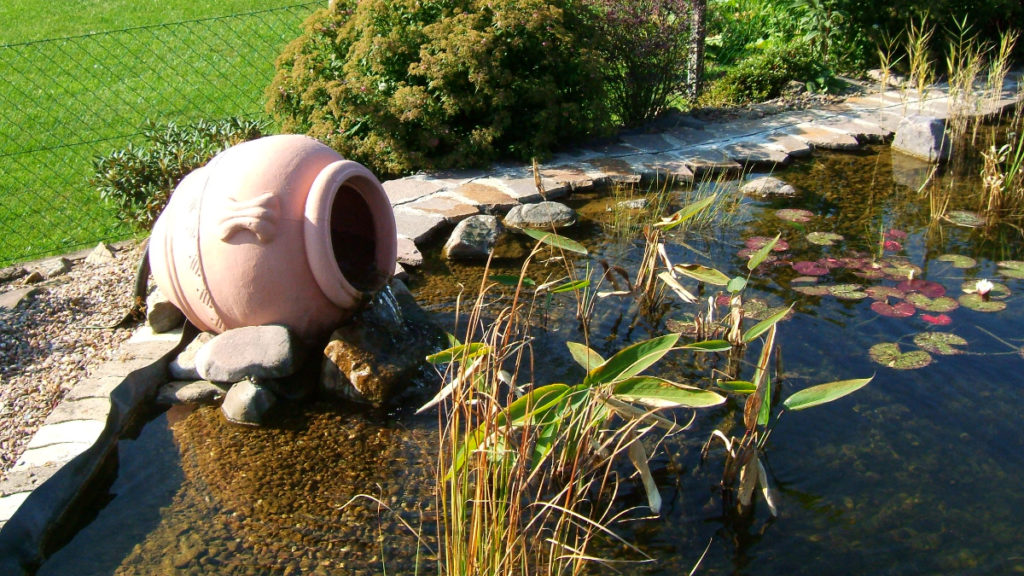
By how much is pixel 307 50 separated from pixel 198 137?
1.15 metres

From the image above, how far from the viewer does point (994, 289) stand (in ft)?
14.0

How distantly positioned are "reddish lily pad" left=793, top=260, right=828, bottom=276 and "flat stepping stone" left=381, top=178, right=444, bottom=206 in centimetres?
219

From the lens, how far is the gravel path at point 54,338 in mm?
3395

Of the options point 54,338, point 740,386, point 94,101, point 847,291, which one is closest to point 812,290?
point 847,291

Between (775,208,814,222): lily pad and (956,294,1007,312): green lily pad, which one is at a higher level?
(775,208,814,222): lily pad

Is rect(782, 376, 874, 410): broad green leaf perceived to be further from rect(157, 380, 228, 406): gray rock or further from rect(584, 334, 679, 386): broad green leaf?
rect(157, 380, 228, 406): gray rock

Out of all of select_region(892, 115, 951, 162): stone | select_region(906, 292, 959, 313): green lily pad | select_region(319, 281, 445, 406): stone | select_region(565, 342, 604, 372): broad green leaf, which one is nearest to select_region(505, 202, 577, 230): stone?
select_region(319, 281, 445, 406): stone

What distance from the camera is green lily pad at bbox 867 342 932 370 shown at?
360cm

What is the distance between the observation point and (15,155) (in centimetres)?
645

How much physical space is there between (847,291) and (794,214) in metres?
1.03

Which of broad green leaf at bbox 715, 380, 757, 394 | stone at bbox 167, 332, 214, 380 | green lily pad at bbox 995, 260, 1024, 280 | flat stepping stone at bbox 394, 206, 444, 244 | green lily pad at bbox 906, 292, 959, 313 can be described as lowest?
green lily pad at bbox 995, 260, 1024, 280

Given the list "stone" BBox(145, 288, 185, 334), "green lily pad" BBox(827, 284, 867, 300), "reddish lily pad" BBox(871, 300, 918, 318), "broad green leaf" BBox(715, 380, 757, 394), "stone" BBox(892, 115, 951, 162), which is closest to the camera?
"broad green leaf" BBox(715, 380, 757, 394)

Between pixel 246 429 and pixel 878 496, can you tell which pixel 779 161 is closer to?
pixel 878 496

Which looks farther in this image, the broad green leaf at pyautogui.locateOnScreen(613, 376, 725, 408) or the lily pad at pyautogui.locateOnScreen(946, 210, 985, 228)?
the lily pad at pyautogui.locateOnScreen(946, 210, 985, 228)
